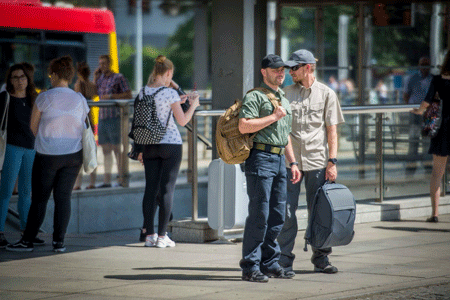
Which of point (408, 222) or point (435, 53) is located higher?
point (435, 53)

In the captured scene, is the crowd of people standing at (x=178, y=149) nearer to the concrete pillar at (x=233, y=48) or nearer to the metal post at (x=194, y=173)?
the metal post at (x=194, y=173)

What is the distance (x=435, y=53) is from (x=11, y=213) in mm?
7573

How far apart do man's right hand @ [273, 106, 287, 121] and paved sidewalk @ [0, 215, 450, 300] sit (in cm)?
117

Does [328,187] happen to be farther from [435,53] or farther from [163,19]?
[163,19]

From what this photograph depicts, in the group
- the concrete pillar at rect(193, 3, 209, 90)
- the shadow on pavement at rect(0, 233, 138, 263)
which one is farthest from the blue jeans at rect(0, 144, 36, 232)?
the concrete pillar at rect(193, 3, 209, 90)

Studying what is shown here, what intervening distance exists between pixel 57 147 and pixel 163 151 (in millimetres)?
962

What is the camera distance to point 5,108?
29.9 ft

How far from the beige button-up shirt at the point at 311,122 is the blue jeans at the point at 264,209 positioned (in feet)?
1.16

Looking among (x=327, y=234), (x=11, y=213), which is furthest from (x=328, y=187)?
(x=11, y=213)

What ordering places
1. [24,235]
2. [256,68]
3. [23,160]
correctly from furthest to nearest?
[256,68] < [23,160] < [24,235]

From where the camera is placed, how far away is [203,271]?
7379 mm

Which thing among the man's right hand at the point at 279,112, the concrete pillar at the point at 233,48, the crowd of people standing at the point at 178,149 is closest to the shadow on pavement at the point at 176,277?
the crowd of people standing at the point at 178,149

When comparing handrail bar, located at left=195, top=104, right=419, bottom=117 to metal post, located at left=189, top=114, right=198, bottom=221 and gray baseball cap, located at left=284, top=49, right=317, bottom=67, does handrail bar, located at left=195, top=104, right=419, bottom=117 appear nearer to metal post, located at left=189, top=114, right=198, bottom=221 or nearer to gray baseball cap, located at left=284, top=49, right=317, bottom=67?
metal post, located at left=189, top=114, right=198, bottom=221

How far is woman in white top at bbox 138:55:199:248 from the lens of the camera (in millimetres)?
8680
